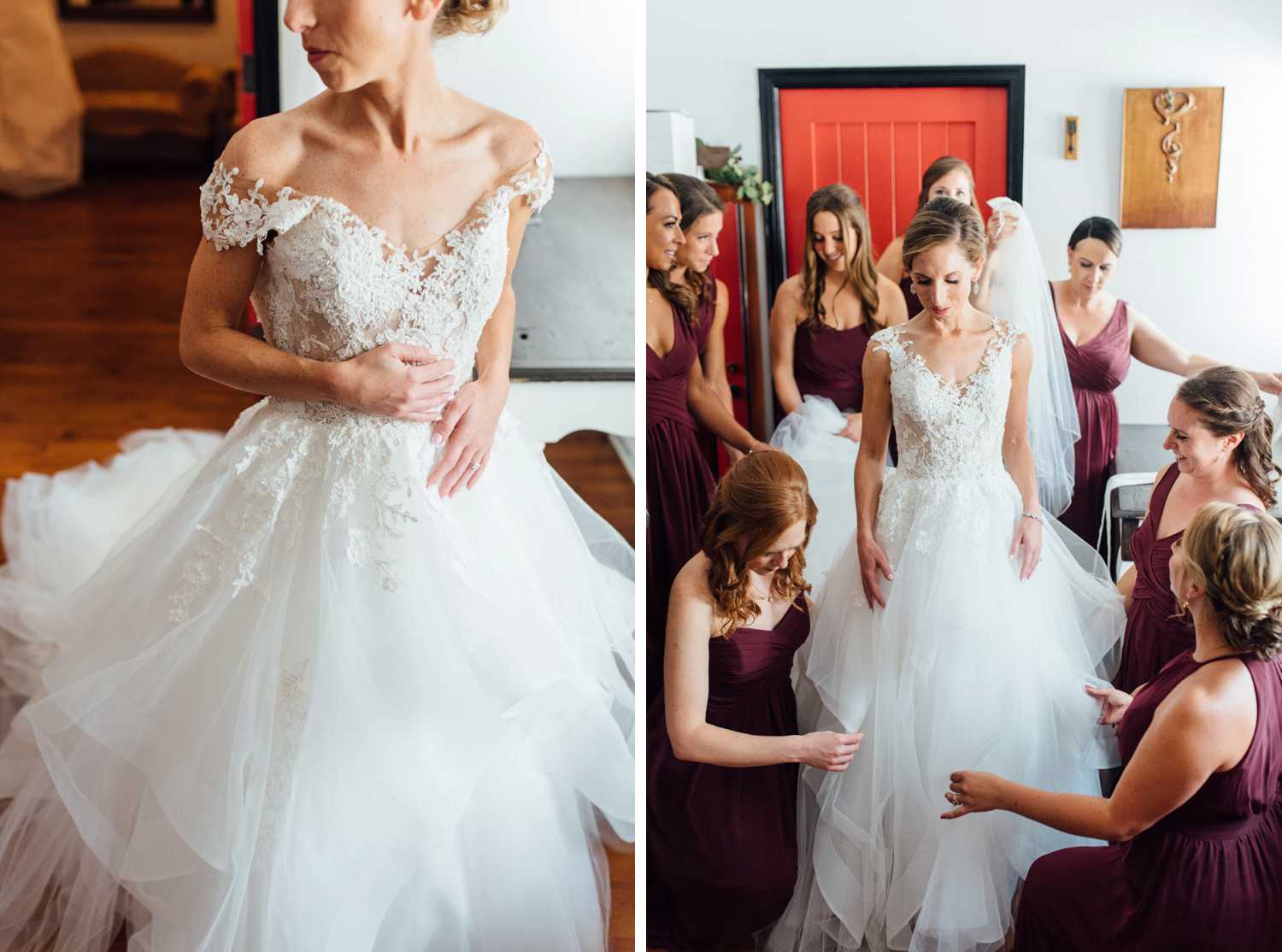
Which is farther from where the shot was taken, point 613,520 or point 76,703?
point 613,520

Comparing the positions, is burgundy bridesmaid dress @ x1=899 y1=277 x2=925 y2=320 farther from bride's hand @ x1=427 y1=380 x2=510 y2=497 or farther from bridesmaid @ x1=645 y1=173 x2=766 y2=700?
bride's hand @ x1=427 y1=380 x2=510 y2=497

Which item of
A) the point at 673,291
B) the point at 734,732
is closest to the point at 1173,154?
the point at 673,291

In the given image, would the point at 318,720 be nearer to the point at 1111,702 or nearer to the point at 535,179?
the point at 535,179

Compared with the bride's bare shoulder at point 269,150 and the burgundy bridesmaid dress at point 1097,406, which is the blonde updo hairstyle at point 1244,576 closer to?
the burgundy bridesmaid dress at point 1097,406

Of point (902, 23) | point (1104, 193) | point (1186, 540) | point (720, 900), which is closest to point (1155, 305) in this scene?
point (1104, 193)

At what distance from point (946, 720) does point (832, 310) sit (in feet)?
2.53

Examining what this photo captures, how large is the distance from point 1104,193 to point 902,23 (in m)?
0.46

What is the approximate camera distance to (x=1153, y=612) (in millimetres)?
1938

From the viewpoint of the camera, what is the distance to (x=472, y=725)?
159cm

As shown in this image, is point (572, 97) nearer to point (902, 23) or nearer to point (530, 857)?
point (902, 23)

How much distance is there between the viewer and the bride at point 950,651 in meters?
1.99

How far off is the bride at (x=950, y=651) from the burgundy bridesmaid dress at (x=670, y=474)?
0.39 m

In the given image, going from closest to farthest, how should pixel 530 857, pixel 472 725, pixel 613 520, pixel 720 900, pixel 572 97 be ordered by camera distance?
pixel 472 725, pixel 530 857, pixel 572 97, pixel 720 900, pixel 613 520

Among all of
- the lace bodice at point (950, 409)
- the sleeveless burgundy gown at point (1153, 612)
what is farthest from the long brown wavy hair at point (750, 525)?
the sleeveless burgundy gown at point (1153, 612)
